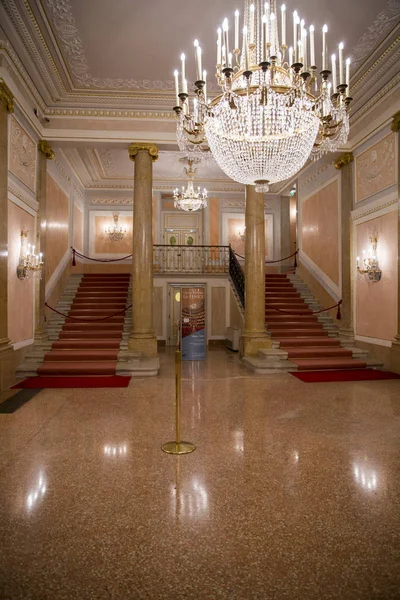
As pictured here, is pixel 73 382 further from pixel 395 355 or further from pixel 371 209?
pixel 371 209

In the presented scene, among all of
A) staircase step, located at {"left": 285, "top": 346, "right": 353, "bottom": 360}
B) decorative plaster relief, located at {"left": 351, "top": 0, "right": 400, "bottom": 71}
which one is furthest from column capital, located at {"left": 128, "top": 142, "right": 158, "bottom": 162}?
staircase step, located at {"left": 285, "top": 346, "right": 353, "bottom": 360}

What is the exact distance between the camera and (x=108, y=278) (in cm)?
1129

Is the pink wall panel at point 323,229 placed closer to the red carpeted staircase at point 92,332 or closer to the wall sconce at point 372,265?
the wall sconce at point 372,265

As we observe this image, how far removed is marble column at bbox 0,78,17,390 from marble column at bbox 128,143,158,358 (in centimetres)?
237

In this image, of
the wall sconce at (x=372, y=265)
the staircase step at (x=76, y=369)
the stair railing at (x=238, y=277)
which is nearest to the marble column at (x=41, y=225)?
the staircase step at (x=76, y=369)

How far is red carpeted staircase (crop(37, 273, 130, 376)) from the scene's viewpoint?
6492mm

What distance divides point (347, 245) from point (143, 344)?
472cm

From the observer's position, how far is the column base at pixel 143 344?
7363 millimetres

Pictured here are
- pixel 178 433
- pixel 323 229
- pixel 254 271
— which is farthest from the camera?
pixel 323 229

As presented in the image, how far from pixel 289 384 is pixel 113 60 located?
588 centimetres

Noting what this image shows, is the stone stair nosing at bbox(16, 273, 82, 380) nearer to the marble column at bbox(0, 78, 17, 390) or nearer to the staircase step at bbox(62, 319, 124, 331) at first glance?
the staircase step at bbox(62, 319, 124, 331)

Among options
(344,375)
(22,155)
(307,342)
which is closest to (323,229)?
(307,342)

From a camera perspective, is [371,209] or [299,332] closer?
[371,209]

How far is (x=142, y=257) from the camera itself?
752 centimetres
